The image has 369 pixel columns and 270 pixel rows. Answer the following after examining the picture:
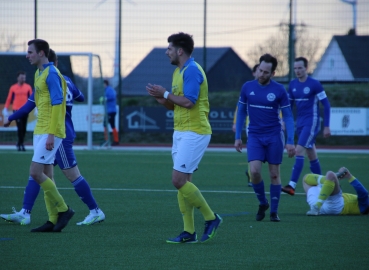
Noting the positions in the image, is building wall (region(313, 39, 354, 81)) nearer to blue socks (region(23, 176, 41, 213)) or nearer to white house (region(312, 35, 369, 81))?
white house (region(312, 35, 369, 81))

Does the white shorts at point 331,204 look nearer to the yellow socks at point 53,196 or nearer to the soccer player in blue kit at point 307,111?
the soccer player in blue kit at point 307,111

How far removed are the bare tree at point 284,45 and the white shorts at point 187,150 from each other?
1806 centimetres

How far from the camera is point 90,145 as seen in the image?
22219 millimetres

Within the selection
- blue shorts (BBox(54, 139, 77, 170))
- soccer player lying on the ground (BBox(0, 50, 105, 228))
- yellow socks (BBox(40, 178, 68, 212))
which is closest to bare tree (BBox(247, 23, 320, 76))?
soccer player lying on the ground (BBox(0, 50, 105, 228))

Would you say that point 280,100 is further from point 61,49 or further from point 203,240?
point 61,49

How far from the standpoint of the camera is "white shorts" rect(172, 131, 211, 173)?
648cm

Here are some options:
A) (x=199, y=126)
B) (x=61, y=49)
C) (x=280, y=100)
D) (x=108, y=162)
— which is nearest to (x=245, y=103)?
(x=280, y=100)

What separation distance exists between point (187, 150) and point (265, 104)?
2264 millimetres

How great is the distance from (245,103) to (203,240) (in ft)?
8.35

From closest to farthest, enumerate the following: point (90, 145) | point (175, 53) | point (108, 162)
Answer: point (175, 53) < point (108, 162) < point (90, 145)

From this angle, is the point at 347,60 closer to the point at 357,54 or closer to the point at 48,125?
the point at 357,54

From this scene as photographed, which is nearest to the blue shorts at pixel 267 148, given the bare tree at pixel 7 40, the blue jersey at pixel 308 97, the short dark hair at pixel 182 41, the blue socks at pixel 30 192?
the short dark hair at pixel 182 41

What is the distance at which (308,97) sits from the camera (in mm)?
11336

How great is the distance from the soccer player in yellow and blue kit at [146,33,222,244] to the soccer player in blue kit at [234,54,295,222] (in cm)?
195
